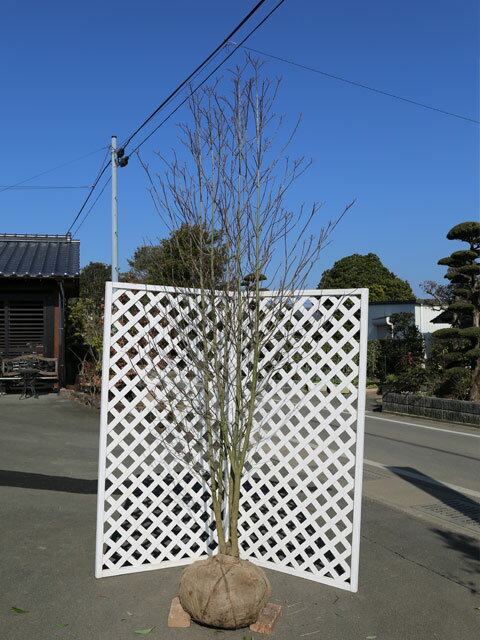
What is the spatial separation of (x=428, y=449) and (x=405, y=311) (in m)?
A: 18.2

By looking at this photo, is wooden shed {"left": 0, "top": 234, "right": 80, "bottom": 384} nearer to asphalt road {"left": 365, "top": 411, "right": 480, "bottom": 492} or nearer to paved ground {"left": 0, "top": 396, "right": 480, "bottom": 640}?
asphalt road {"left": 365, "top": 411, "right": 480, "bottom": 492}

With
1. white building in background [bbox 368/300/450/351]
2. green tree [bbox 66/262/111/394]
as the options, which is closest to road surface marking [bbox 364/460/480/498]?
green tree [bbox 66/262/111/394]

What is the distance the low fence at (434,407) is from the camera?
14.4 metres

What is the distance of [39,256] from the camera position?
17.5 meters

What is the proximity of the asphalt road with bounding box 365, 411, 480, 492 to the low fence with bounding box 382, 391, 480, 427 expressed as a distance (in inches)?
14.8

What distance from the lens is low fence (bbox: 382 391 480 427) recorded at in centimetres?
1436

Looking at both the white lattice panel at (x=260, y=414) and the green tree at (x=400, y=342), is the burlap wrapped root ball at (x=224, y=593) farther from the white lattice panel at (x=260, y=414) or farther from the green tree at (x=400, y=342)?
the green tree at (x=400, y=342)

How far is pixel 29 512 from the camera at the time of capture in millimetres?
5742

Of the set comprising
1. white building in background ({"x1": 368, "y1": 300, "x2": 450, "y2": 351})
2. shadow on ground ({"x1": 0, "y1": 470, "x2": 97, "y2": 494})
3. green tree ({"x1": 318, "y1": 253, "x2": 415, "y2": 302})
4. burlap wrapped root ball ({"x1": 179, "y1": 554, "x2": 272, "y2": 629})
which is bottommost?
shadow on ground ({"x1": 0, "y1": 470, "x2": 97, "y2": 494})

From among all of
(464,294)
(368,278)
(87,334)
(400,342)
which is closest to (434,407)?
(464,294)

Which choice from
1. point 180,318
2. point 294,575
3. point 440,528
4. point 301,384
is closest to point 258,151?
point 180,318

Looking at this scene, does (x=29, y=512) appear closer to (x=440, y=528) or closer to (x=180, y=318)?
(x=180, y=318)

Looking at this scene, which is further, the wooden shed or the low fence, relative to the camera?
the wooden shed

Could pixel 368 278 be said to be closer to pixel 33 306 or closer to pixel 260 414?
pixel 33 306
